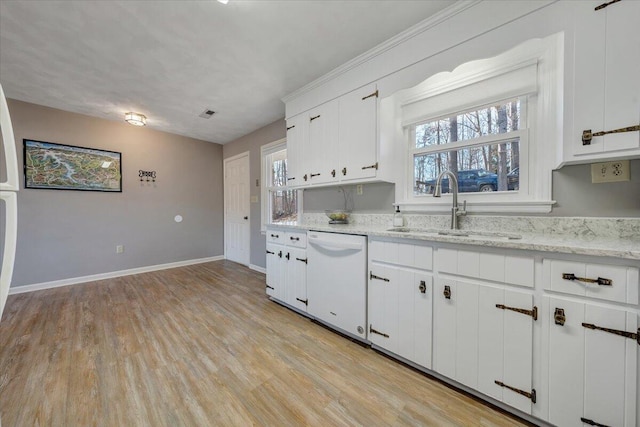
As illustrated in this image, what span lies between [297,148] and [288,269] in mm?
1397

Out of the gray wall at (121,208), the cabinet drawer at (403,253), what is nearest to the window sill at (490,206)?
the cabinet drawer at (403,253)

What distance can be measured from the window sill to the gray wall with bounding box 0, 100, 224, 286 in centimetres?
409

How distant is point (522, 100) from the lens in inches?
66.4

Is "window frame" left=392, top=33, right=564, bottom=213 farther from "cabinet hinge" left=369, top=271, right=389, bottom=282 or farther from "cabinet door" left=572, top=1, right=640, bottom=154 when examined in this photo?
"cabinet hinge" left=369, top=271, right=389, bottom=282

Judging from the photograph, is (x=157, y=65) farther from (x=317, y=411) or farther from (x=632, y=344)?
(x=632, y=344)

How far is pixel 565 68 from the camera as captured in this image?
4.50 feet

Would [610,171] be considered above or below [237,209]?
above

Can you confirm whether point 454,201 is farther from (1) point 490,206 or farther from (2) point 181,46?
(2) point 181,46

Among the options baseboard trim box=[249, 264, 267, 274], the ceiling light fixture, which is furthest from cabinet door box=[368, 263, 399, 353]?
the ceiling light fixture

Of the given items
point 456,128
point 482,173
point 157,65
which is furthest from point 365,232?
point 157,65

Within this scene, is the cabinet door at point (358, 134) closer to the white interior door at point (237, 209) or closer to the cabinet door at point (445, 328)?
the cabinet door at point (445, 328)

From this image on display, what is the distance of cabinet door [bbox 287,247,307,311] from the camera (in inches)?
96.7

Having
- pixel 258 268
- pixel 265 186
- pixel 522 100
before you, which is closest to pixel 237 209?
pixel 265 186

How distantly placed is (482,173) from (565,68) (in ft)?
2.38
